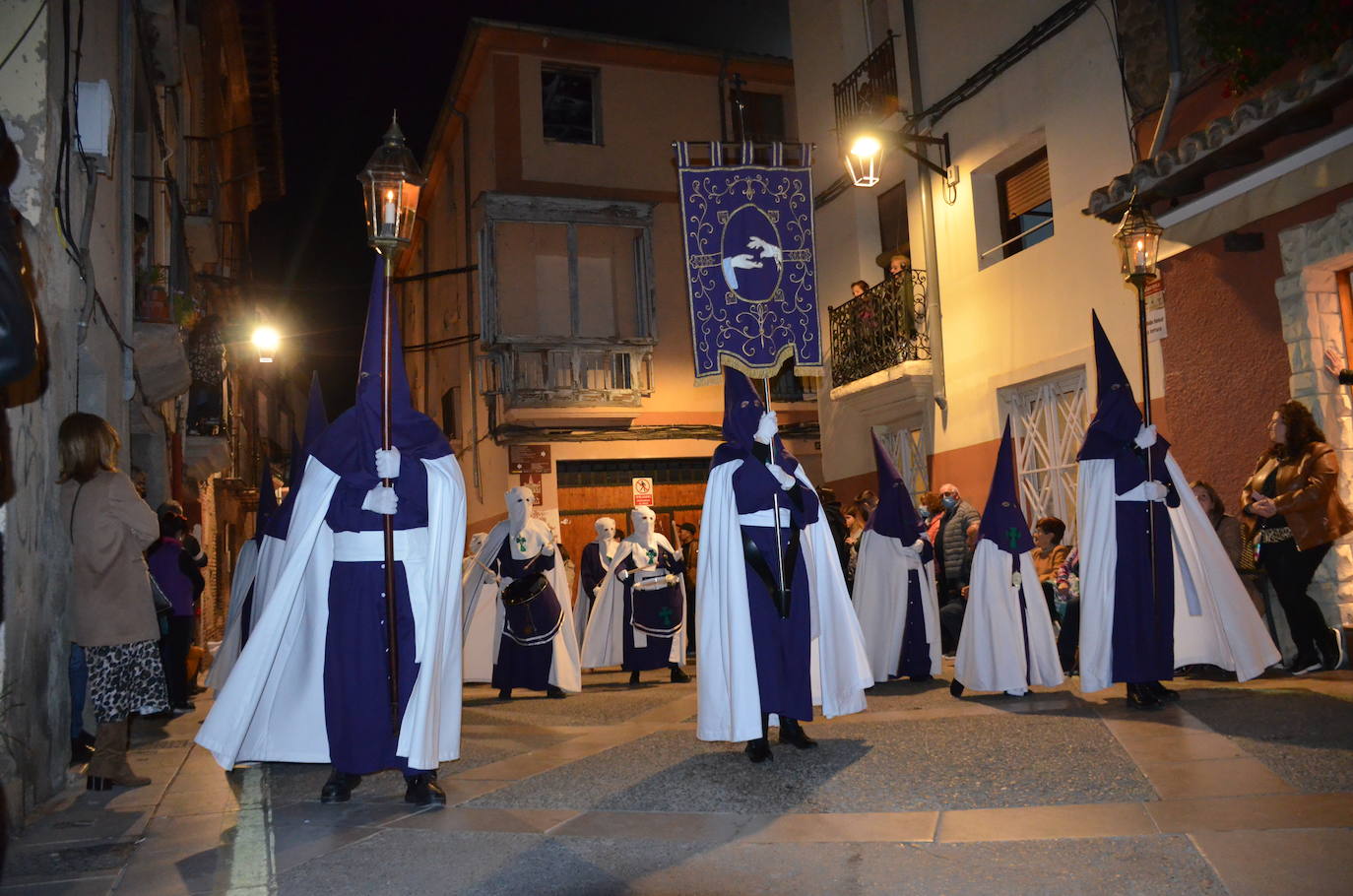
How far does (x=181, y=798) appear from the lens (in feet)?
19.3

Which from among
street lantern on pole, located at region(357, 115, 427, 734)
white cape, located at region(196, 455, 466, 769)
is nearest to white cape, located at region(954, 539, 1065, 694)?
white cape, located at region(196, 455, 466, 769)

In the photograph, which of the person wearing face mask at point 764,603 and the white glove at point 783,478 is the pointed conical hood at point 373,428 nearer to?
the person wearing face mask at point 764,603

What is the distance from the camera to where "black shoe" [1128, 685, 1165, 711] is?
7.11 m

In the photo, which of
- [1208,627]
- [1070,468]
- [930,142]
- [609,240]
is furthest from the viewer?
[609,240]

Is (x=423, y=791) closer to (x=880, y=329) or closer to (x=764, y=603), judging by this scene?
(x=764, y=603)

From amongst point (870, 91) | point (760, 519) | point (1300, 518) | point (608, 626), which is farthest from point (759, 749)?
point (870, 91)

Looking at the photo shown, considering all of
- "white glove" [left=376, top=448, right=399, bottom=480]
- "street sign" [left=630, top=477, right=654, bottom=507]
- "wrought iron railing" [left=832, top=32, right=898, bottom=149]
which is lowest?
"white glove" [left=376, top=448, right=399, bottom=480]

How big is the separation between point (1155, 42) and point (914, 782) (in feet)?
27.4

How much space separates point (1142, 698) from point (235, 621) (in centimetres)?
740

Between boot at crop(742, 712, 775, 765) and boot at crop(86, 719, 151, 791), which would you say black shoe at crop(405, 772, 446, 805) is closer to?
boot at crop(742, 712, 775, 765)

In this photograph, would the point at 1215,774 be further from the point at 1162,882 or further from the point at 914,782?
the point at 1162,882

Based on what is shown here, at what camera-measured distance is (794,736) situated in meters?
6.37

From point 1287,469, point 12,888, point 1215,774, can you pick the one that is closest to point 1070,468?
point 1287,469

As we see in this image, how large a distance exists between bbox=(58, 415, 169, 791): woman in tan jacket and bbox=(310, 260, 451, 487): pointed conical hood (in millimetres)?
1188
